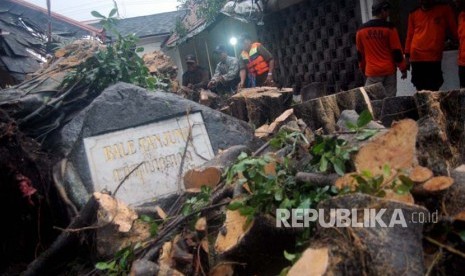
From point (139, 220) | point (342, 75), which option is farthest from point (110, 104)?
point (342, 75)

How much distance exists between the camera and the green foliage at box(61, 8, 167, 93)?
470cm

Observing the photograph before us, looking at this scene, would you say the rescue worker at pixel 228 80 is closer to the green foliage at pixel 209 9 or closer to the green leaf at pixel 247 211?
the green foliage at pixel 209 9

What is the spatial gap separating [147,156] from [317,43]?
4908mm

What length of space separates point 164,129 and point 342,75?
423 centimetres

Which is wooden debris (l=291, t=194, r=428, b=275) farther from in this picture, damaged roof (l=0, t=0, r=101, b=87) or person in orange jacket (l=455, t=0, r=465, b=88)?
damaged roof (l=0, t=0, r=101, b=87)

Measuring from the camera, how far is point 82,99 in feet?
15.0

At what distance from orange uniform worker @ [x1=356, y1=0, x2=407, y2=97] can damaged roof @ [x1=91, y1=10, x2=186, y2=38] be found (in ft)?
45.7

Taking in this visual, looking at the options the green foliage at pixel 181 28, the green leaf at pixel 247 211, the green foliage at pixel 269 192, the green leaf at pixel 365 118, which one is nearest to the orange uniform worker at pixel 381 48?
the green leaf at pixel 365 118

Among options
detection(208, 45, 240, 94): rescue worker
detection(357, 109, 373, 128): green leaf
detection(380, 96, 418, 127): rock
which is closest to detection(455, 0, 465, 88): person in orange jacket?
detection(380, 96, 418, 127): rock

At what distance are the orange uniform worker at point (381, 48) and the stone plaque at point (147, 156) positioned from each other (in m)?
2.54

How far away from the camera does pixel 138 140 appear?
4156mm

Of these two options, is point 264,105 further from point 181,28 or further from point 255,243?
point 181,28

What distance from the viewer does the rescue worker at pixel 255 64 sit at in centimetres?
766

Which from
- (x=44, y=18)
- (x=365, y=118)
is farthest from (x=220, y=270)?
(x=44, y=18)
